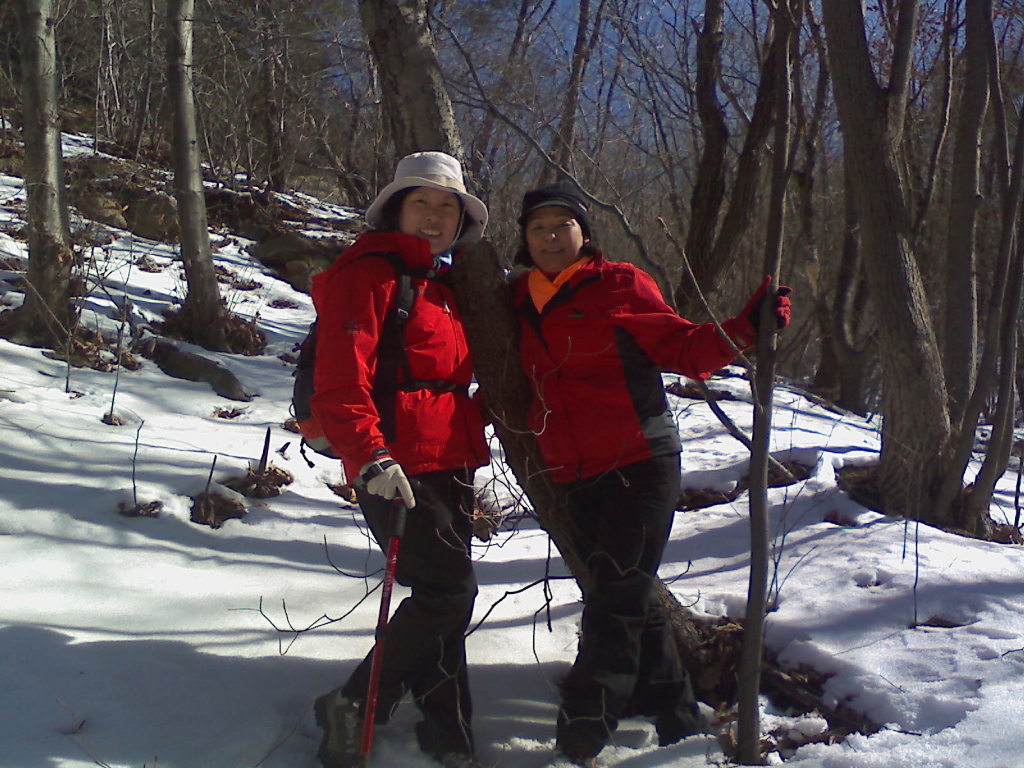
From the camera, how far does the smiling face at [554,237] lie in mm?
2340

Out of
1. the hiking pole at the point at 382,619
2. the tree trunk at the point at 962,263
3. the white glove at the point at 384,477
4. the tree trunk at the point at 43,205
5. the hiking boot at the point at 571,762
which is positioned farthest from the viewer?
the tree trunk at the point at 43,205

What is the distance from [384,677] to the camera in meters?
2.09

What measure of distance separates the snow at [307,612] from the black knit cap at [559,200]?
85cm

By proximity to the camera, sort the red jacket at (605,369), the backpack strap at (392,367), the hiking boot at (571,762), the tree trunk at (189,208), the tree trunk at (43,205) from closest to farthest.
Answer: the backpack strap at (392,367) < the hiking boot at (571,762) < the red jacket at (605,369) < the tree trunk at (43,205) < the tree trunk at (189,208)

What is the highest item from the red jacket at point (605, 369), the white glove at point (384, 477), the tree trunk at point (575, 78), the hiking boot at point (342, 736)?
the tree trunk at point (575, 78)

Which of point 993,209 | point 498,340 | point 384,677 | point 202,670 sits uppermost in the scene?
point 993,209

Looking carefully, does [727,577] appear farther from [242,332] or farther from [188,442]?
[242,332]

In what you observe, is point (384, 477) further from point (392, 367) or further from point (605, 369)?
point (605, 369)

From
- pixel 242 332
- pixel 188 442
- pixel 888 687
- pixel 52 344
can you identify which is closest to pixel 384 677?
pixel 888 687

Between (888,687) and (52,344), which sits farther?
(52,344)

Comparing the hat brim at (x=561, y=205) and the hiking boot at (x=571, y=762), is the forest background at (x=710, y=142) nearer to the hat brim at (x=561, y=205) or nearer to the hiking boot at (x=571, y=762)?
the hat brim at (x=561, y=205)

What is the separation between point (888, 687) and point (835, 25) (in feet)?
10.3

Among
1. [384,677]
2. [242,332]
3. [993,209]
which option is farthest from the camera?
[993,209]

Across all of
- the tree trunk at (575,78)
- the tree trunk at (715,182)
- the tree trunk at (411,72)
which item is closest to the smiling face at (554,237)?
the tree trunk at (411,72)
